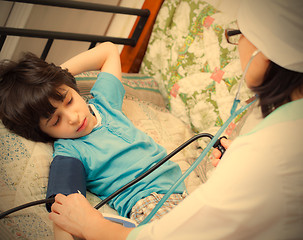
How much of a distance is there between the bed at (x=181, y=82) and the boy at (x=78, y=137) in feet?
0.23

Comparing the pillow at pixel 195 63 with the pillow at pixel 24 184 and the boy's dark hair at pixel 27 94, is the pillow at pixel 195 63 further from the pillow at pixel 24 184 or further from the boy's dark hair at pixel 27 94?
the boy's dark hair at pixel 27 94

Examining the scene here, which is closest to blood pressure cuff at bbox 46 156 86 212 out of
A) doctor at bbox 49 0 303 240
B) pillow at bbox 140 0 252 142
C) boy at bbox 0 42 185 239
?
boy at bbox 0 42 185 239

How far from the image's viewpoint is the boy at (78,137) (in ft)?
3.47

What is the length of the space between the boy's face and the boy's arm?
0.21m

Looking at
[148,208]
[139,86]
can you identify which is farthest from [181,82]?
[148,208]

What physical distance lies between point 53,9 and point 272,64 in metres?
1.68

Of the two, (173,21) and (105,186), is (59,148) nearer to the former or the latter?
(105,186)

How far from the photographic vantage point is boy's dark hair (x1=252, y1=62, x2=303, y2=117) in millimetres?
625

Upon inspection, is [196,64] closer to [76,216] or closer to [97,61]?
[97,61]

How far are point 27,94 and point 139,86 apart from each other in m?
0.76

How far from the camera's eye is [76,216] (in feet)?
2.65

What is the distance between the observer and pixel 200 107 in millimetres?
1594

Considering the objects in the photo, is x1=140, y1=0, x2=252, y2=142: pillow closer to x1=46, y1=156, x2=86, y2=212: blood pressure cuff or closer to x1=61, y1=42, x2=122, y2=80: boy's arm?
x1=61, y1=42, x2=122, y2=80: boy's arm

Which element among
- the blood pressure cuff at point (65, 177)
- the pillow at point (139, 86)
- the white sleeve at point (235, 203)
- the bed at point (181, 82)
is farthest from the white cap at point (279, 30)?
the pillow at point (139, 86)
